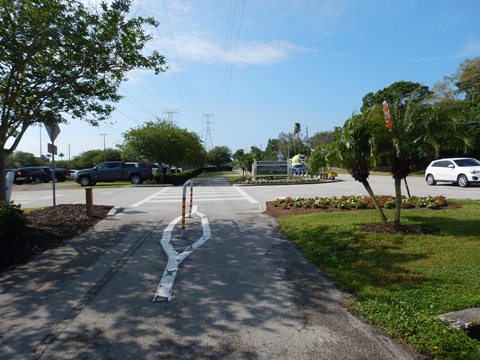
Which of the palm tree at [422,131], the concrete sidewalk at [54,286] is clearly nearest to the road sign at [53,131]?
the concrete sidewalk at [54,286]

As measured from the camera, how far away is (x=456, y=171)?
2119 centimetres

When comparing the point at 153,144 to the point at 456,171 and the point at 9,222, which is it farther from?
the point at 9,222

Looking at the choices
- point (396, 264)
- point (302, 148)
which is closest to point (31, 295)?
point (396, 264)

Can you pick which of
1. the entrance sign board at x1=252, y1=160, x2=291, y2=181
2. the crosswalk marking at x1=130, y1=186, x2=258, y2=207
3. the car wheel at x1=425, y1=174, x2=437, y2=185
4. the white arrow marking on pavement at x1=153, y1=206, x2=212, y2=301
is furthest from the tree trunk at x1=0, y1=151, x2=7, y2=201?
the entrance sign board at x1=252, y1=160, x2=291, y2=181

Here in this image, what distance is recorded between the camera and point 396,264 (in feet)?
18.6

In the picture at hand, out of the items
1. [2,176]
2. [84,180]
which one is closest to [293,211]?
[2,176]

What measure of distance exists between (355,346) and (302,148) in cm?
10051

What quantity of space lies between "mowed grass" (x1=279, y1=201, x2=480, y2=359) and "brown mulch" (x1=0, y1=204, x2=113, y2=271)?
4.84m

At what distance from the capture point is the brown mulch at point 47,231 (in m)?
6.88

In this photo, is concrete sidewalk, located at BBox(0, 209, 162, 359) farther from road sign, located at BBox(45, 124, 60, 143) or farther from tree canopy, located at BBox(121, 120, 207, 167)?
tree canopy, located at BBox(121, 120, 207, 167)

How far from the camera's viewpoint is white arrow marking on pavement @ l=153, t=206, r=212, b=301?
5.10 metres

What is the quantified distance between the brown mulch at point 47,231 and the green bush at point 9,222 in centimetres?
13

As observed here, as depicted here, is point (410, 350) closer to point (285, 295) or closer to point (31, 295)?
point (285, 295)

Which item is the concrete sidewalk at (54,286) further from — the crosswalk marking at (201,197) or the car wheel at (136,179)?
the car wheel at (136,179)
